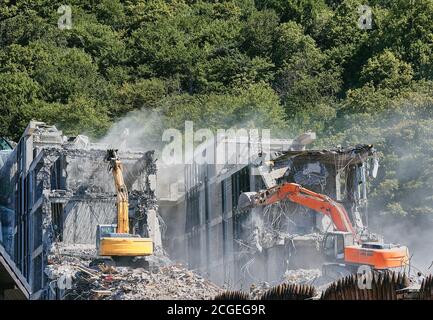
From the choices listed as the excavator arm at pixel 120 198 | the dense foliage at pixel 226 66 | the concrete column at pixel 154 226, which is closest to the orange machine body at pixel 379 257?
the excavator arm at pixel 120 198

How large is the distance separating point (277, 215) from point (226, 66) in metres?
62.3

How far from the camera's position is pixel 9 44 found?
122375 millimetres

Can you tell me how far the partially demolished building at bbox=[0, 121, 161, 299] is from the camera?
6109 cm

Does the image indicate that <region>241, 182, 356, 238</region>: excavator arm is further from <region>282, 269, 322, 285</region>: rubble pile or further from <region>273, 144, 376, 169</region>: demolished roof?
<region>273, 144, 376, 169</region>: demolished roof

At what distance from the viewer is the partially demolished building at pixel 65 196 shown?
61.1 metres

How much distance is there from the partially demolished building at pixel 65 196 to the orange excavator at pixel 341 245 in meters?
9.82

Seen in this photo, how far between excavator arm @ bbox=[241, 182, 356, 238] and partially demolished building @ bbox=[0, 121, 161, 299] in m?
8.95

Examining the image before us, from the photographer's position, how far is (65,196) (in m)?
61.5

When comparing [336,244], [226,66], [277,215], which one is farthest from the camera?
[226,66]

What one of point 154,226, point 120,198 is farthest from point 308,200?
point 154,226

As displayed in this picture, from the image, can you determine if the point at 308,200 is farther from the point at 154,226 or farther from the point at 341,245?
the point at 154,226

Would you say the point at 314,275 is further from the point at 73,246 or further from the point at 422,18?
the point at 422,18

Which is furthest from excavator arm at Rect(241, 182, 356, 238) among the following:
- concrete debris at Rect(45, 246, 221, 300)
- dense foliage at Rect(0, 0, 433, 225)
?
dense foliage at Rect(0, 0, 433, 225)

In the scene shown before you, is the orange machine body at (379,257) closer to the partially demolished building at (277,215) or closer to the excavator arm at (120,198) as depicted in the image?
the partially demolished building at (277,215)
